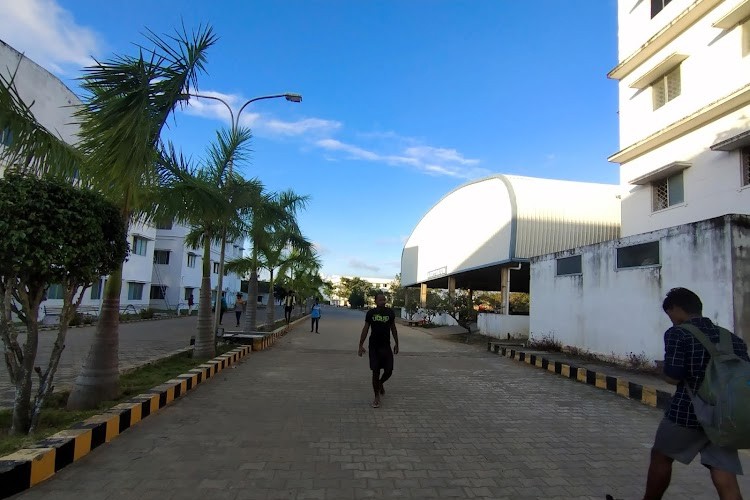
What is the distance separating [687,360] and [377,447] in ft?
9.97

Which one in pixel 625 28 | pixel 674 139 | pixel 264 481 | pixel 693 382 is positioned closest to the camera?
pixel 693 382

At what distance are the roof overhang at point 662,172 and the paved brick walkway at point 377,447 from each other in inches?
308

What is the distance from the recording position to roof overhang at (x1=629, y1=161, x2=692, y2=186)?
13.0 m

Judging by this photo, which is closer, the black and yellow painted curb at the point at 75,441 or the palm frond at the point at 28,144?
the black and yellow painted curb at the point at 75,441

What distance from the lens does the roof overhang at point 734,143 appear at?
10822mm

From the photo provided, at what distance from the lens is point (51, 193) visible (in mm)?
4344

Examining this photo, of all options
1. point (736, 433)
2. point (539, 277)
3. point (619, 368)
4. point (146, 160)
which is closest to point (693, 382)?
point (736, 433)

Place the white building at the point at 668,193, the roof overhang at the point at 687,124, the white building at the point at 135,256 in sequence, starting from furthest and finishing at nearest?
the white building at the point at 135,256
the roof overhang at the point at 687,124
the white building at the point at 668,193

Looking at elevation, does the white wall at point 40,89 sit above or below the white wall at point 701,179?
above

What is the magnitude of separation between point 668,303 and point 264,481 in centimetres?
331

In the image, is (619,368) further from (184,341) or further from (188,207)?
(184,341)

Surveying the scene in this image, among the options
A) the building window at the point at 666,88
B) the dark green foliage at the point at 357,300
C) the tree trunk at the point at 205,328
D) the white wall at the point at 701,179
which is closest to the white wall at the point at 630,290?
the white wall at the point at 701,179

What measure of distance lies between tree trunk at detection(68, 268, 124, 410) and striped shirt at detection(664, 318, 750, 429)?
554 cm

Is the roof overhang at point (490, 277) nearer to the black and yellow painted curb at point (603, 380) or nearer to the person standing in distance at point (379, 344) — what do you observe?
the black and yellow painted curb at point (603, 380)
